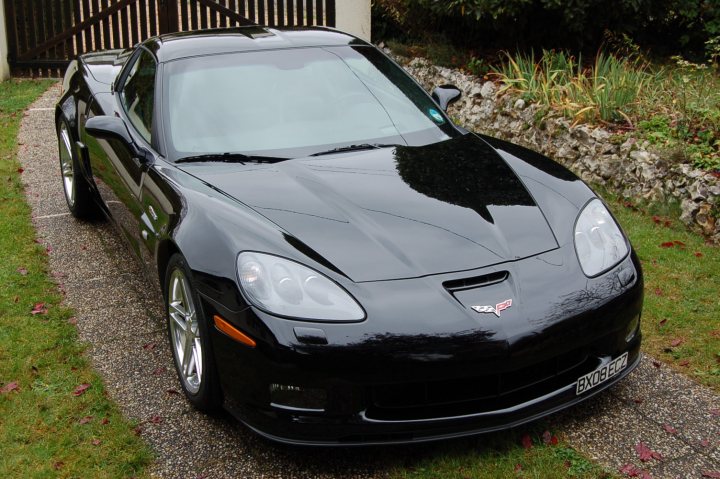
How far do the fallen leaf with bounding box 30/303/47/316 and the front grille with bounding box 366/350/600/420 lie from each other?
2526 millimetres

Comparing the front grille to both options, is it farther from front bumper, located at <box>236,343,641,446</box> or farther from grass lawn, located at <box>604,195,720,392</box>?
grass lawn, located at <box>604,195,720,392</box>

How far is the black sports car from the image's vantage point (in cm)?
318

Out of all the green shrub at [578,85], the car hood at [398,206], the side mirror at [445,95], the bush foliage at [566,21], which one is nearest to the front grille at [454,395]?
the car hood at [398,206]

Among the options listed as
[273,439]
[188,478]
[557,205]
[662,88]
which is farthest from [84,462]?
[662,88]

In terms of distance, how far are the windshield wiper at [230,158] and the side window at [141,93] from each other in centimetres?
38

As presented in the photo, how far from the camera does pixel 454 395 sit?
3223mm

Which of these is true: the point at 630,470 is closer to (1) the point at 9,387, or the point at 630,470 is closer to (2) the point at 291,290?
(2) the point at 291,290

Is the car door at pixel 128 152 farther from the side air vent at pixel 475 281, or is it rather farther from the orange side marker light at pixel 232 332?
the side air vent at pixel 475 281

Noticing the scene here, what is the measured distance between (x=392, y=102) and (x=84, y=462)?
243 centimetres

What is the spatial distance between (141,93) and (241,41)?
0.63m

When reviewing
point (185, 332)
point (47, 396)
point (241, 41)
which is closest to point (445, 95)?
point (241, 41)

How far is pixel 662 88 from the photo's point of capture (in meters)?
7.33

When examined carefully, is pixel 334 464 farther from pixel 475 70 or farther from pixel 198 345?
pixel 475 70

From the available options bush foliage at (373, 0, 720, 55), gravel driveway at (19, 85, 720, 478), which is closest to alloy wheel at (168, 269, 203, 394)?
gravel driveway at (19, 85, 720, 478)
